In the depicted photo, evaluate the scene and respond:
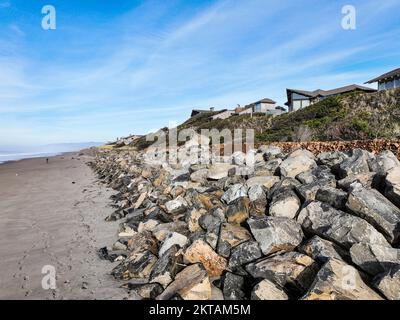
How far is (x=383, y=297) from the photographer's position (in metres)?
3.70

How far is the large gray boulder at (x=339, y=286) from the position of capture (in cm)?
366

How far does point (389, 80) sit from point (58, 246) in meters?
44.7

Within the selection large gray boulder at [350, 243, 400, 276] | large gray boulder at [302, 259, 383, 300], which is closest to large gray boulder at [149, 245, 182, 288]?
large gray boulder at [302, 259, 383, 300]

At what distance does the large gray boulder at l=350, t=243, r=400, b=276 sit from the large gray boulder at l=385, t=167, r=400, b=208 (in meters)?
1.24

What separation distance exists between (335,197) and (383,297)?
2.09 metres

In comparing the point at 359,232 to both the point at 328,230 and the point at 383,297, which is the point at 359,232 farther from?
the point at 383,297

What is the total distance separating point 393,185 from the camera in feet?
16.9

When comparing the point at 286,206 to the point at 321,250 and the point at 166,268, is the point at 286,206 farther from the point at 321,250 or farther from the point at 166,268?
the point at 166,268

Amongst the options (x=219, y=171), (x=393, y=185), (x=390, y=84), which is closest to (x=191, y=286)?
(x=393, y=185)

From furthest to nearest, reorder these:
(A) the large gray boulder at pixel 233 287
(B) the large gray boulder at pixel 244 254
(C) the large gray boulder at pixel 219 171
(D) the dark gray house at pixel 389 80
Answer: (D) the dark gray house at pixel 389 80 < (C) the large gray boulder at pixel 219 171 < (B) the large gray boulder at pixel 244 254 < (A) the large gray boulder at pixel 233 287

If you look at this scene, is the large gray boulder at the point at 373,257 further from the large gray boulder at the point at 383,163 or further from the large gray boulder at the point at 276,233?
the large gray boulder at the point at 383,163

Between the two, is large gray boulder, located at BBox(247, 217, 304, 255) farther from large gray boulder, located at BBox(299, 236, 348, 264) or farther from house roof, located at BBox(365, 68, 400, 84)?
house roof, located at BBox(365, 68, 400, 84)

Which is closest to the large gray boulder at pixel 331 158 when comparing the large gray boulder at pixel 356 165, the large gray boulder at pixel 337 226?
the large gray boulder at pixel 356 165

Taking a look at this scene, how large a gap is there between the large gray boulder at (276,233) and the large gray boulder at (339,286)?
110 centimetres
